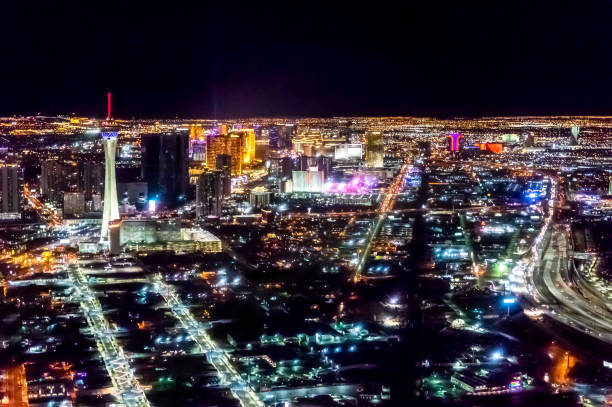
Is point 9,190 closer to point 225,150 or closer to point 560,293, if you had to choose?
point 225,150

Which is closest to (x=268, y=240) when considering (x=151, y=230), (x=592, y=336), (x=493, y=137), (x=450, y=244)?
(x=151, y=230)

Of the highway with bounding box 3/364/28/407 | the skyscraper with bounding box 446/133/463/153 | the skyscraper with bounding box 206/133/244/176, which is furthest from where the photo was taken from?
the skyscraper with bounding box 446/133/463/153

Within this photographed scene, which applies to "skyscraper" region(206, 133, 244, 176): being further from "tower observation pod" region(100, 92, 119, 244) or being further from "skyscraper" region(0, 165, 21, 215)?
"tower observation pod" region(100, 92, 119, 244)

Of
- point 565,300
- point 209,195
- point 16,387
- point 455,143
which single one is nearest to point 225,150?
point 209,195

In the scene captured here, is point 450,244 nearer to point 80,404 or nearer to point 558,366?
point 558,366

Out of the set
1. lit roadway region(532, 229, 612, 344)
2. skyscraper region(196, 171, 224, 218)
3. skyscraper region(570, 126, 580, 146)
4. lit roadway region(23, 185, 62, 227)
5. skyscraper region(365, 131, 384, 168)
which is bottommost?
lit roadway region(532, 229, 612, 344)

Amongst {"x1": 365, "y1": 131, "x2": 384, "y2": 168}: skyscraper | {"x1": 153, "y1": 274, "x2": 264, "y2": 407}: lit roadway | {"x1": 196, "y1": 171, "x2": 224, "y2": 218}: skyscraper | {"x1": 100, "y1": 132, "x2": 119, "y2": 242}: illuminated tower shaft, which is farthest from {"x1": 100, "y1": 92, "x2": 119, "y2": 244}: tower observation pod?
{"x1": 365, "y1": 131, "x2": 384, "y2": 168}: skyscraper

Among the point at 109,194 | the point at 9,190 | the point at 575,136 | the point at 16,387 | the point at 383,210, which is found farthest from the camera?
the point at 575,136
